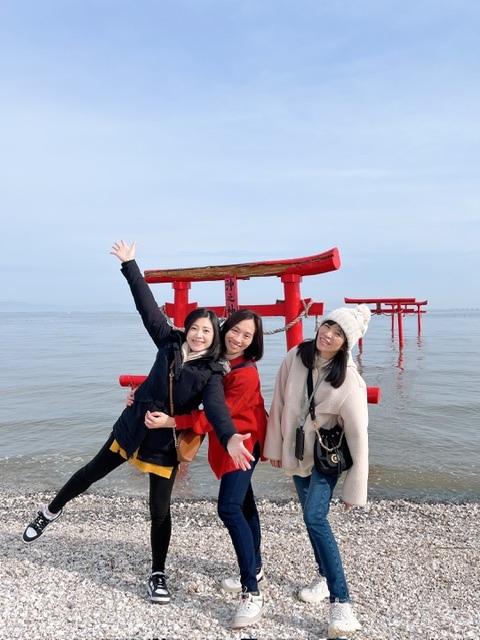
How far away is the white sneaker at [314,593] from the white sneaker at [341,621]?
1.28ft

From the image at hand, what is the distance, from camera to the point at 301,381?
3.35 meters

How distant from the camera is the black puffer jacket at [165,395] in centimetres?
327

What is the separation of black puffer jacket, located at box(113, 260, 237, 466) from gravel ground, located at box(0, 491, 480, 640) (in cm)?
104

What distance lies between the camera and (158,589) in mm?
3445

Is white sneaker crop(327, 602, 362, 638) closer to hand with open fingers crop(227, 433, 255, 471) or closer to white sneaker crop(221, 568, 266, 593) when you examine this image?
white sneaker crop(221, 568, 266, 593)

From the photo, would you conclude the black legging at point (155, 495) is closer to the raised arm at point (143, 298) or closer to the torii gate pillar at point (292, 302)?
the raised arm at point (143, 298)

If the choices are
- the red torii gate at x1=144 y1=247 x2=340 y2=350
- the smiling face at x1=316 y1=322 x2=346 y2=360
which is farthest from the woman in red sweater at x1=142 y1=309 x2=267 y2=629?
the red torii gate at x1=144 y1=247 x2=340 y2=350

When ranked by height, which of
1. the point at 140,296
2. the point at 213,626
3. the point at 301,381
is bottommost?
the point at 213,626

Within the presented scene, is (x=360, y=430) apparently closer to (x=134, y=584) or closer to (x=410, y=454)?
(x=134, y=584)

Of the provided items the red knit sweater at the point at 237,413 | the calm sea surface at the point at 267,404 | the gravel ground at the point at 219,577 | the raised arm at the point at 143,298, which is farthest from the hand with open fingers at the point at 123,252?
the calm sea surface at the point at 267,404

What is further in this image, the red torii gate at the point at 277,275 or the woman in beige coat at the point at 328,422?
the red torii gate at the point at 277,275

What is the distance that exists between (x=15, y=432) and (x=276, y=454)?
8.58m

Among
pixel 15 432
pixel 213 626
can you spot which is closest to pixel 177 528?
pixel 213 626

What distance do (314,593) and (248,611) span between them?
607mm
